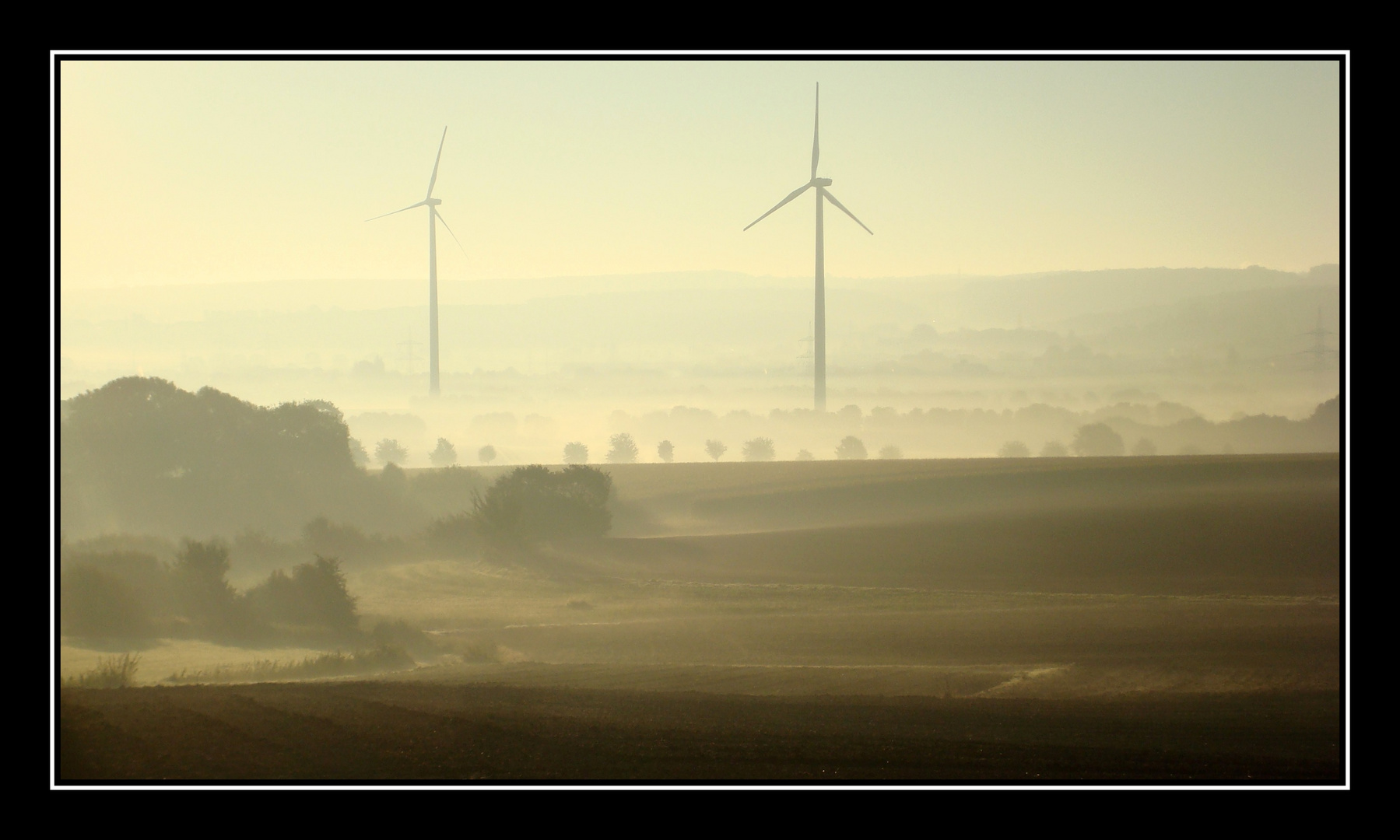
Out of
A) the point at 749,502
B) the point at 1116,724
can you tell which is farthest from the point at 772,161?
the point at 1116,724

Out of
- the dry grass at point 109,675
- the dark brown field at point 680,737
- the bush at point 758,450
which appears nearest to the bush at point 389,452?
the dark brown field at point 680,737

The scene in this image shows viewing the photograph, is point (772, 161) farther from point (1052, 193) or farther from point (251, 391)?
point (251, 391)

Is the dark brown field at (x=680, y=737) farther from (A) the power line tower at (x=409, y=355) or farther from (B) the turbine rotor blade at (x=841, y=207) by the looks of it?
(B) the turbine rotor blade at (x=841, y=207)

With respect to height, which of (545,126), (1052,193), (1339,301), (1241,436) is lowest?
(1241,436)

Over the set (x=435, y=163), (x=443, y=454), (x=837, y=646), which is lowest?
(x=837, y=646)

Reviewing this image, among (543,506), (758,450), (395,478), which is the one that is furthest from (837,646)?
(395,478)

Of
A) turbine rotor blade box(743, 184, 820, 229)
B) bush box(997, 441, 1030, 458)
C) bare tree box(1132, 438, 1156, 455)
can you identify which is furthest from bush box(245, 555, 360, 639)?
bare tree box(1132, 438, 1156, 455)

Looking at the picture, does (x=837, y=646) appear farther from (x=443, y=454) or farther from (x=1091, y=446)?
(x=443, y=454)
